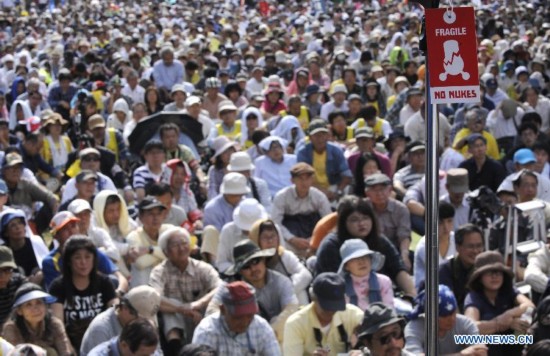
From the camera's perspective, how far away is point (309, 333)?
6.43 meters

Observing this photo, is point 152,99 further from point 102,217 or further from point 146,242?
point 146,242

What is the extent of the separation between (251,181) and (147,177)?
1.10 meters

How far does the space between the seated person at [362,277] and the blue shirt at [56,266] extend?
172cm

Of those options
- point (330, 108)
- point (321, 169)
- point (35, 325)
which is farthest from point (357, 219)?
point (330, 108)

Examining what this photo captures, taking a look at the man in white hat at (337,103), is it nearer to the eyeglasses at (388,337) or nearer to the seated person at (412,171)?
the seated person at (412,171)

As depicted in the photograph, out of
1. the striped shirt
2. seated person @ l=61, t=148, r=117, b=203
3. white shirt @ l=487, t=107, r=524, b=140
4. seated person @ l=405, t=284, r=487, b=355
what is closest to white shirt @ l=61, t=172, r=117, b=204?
seated person @ l=61, t=148, r=117, b=203

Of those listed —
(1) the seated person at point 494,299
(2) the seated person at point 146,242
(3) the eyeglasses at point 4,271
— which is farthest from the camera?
(2) the seated person at point 146,242

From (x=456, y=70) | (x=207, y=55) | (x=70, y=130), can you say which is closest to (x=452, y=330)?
(x=456, y=70)

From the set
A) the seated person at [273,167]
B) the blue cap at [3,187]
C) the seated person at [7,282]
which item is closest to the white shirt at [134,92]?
the seated person at [273,167]

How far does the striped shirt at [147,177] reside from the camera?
10195 mm

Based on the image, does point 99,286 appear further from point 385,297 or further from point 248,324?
point 385,297

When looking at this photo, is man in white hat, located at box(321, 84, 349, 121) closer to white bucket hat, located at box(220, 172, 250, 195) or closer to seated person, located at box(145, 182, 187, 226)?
white bucket hat, located at box(220, 172, 250, 195)

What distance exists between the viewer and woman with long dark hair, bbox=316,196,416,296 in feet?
25.3

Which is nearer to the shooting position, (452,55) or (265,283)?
(452,55)
